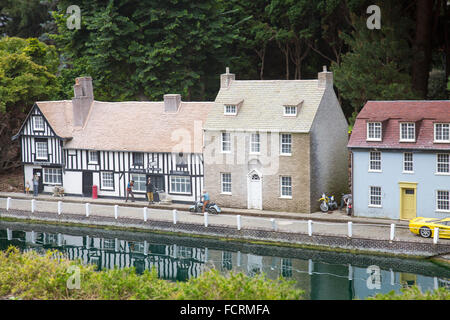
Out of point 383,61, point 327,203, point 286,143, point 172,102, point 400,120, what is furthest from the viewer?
point 383,61

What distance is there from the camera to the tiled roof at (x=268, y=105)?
40.8 metres

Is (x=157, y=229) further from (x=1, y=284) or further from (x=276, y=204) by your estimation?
(x=1, y=284)

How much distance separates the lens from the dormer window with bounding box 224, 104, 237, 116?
42.8 meters

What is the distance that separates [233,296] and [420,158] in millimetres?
18462

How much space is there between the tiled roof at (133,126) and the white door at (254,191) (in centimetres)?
403

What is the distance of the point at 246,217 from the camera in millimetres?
40344

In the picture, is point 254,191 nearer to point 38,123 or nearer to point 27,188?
point 38,123

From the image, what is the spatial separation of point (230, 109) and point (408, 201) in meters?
12.4

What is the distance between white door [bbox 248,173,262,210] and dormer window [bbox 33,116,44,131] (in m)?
16.3

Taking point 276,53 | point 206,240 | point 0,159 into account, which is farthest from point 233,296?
point 276,53

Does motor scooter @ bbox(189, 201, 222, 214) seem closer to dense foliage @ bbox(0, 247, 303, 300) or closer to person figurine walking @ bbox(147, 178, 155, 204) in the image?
person figurine walking @ bbox(147, 178, 155, 204)

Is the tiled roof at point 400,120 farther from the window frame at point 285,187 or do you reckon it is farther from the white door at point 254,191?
the white door at point 254,191

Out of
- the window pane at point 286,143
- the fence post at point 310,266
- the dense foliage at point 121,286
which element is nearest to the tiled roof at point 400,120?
the window pane at point 286,143

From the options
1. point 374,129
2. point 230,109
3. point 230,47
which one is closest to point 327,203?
point 374,129
